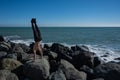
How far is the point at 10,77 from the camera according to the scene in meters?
8.56

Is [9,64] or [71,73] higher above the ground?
[9,64]

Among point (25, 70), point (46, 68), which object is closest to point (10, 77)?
point (25, 70)

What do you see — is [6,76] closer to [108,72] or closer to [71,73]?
[71,73]

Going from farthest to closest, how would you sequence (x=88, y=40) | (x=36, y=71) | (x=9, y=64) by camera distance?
(x=88, y=40), (x=9, y=64), (x=36, y=71)

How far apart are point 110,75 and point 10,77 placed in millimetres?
4315

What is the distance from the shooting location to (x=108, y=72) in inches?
372

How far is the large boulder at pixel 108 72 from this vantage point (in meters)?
9.06

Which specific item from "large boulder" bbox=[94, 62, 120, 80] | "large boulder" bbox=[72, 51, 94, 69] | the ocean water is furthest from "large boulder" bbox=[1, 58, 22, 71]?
the ocean water

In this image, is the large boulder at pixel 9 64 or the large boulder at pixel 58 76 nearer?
the large boulder at pixel 58 76

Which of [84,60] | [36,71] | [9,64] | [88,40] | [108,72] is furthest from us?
[88,40]

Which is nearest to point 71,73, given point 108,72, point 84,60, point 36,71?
point 36,71

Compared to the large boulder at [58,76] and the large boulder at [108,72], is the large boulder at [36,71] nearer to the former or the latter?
the large boulder at [58,76]

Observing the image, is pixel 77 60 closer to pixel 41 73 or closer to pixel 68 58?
pixel 68 58

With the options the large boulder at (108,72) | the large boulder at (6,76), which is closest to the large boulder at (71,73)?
the large boulder at (108,72)
